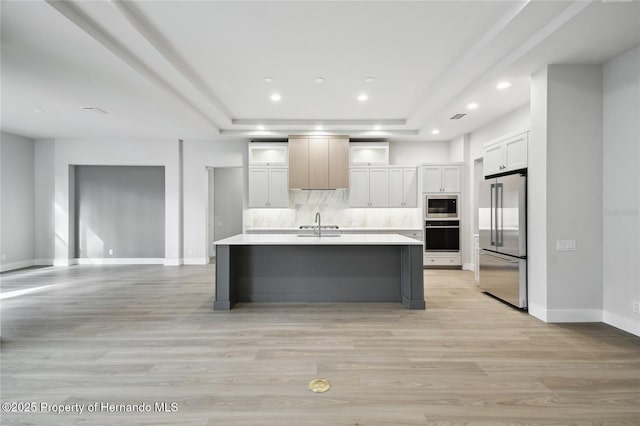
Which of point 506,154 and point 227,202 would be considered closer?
point 506,154

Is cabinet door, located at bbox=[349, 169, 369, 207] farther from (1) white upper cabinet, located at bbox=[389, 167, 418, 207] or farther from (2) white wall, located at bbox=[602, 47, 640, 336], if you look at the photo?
(2) white wall, located at bbox=[602, 47, 640, 336]

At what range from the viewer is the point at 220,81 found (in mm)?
4570

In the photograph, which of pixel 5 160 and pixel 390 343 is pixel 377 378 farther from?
pixel 5 160

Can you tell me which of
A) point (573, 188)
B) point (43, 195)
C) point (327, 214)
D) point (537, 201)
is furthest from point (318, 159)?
point (43, 195)

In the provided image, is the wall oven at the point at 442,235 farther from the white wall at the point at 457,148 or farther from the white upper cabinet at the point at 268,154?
the white upper cabinet at the point at 268,154

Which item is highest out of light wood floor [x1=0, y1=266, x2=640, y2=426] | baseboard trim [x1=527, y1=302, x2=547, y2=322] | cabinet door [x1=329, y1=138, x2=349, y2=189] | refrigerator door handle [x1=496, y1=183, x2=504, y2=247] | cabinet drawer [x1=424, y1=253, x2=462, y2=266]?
cabinet door [x1=329, y1=138, x2=349, y2=189]

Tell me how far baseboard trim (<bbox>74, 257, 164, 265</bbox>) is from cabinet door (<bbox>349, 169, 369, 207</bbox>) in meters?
4.79

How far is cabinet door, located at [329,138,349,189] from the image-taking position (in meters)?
7.04

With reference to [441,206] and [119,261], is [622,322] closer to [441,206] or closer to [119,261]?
[441,206]

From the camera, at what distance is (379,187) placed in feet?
23.8

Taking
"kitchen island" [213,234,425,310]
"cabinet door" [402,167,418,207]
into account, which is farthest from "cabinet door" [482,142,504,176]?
Result: "cabinet door" [402,167,418,207]

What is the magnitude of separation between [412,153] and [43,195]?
28.1 ft

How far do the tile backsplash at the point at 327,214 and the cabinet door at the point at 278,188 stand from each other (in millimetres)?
330

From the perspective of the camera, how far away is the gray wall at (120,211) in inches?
305
